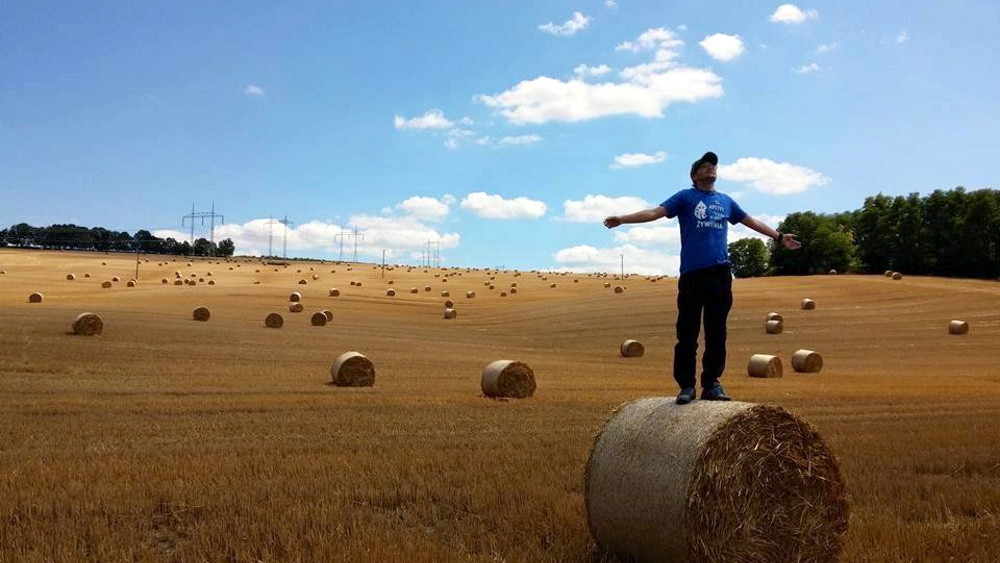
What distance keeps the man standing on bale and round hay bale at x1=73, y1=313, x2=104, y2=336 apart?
78.1 feet

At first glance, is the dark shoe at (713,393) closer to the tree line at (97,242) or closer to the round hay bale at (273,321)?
the round hay bale at (273,321)

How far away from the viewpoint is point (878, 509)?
7.20 meters

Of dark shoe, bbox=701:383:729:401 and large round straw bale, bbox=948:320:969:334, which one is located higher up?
dark shoe, bbox=701:383:729:401

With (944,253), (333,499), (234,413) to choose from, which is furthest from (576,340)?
(944,253)

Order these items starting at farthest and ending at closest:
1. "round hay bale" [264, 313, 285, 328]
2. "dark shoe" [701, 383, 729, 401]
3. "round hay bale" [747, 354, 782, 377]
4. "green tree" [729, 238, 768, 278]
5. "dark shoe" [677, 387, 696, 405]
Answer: "green tree" [729, 238, 768, 278] < "round hay bale" [264, 313, 285, 328] < "round hay bale" [747, 354, 782, 377] < "dark shoe" [701, 383, 729, 401] < "dark shoe" [677, 387, 696, 405]

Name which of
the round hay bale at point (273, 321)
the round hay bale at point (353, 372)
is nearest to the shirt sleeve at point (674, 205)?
the round hay bale at point (353, 372)

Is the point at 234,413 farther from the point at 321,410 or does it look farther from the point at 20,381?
the point at 20,381

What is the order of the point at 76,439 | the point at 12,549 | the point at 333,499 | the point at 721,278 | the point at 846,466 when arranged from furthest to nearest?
the point at 76,439
the point at 846,466
the point at 333,499
the point at 721,278
the point at 12,549

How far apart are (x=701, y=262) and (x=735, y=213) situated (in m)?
0.72

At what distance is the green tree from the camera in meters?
111

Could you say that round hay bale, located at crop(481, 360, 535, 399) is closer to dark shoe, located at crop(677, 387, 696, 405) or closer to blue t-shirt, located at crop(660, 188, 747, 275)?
blue t-shirt, located at crop(660, 188, 747, 275)

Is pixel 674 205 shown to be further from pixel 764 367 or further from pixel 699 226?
pixel 764 367

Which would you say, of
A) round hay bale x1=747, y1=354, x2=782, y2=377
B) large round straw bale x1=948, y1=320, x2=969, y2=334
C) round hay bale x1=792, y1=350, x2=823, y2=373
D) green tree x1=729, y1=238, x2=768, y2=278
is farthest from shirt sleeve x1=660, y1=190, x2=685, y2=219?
green tree x1=729, y1=238, x2=768, y2=278

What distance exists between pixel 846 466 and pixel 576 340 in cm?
2824
